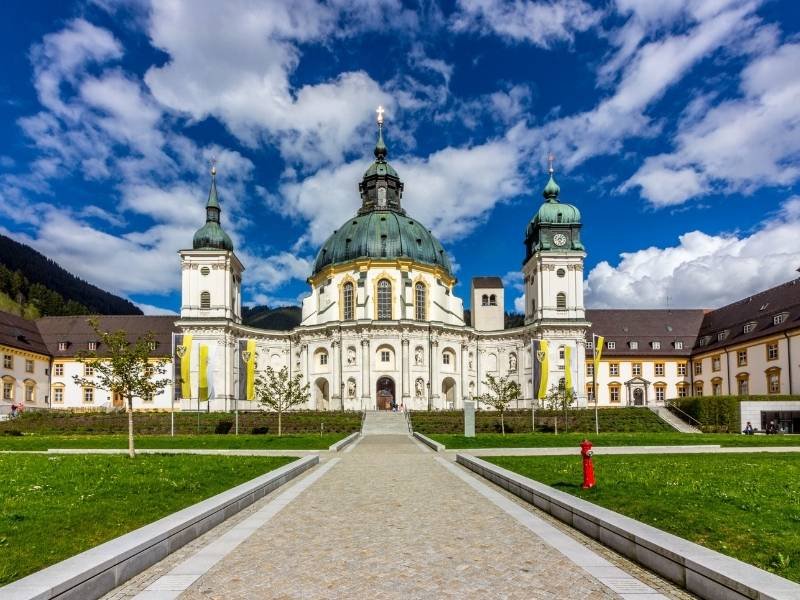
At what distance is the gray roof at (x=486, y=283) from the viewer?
302 feet

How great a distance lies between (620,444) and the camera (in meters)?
33.6

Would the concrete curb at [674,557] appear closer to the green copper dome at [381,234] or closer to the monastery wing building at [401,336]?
the monastery wing building at [401,336]

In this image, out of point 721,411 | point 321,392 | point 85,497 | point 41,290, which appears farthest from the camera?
point 41,290

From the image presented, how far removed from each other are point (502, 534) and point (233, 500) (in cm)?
543

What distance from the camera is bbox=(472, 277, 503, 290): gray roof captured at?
9199 centimetres

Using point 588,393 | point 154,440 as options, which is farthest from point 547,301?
point 154,440

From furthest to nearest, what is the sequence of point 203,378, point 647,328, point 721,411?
point 647,328, point 721,411, point 203,378

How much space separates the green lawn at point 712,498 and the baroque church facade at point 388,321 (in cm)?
5367

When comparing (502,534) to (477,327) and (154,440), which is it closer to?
(154,440)

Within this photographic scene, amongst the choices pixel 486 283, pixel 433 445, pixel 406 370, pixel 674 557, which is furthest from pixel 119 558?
pixel 486 283

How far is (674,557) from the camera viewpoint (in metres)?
8.04

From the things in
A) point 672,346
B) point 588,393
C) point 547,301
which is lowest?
point 588,393

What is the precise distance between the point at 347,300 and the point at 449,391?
16.3 metres

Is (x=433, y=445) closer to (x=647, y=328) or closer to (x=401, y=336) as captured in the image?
(x=401, y=336)
